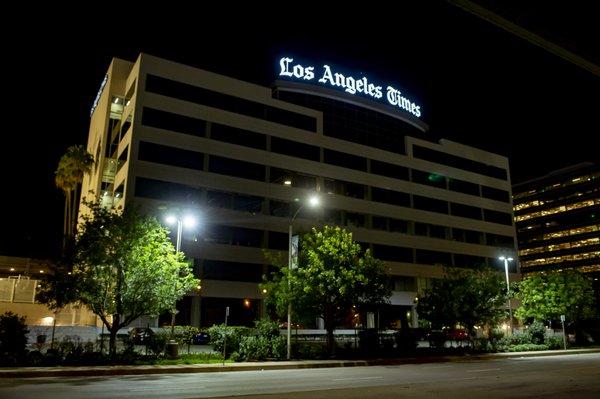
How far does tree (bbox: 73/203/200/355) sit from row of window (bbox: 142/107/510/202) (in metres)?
26.5

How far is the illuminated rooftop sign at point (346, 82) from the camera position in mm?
65938

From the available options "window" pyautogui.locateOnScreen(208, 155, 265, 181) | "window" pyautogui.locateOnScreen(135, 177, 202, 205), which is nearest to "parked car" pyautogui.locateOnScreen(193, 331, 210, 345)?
"window" pyautogui.locateOnScreen(135, 177, 202, 205)

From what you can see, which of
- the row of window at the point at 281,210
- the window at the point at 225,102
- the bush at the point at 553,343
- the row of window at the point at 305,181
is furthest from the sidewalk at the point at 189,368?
the window at the point at 225,102

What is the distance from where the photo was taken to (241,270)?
180 ft

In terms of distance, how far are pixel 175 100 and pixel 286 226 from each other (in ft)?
60.9

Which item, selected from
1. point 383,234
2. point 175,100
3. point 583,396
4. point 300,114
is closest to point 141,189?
point 175,100

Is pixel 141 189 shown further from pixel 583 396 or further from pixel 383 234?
pixel 583 396

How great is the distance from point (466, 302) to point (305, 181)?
94.6 feet

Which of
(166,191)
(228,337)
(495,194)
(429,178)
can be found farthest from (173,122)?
(495,194)

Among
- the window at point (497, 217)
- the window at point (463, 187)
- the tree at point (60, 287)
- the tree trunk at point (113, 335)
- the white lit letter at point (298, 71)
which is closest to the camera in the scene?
the tree trunk at point (113, 335)

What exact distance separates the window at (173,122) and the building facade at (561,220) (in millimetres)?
123814

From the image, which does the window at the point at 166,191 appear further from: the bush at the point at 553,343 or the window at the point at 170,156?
the bush at the point at 553,343

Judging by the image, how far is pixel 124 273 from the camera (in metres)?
26.5

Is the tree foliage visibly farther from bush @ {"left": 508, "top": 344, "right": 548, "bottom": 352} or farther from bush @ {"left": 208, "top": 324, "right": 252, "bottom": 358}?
bush @ {"left": 208, "top": 324, "right": 252, "bottom": 358}
